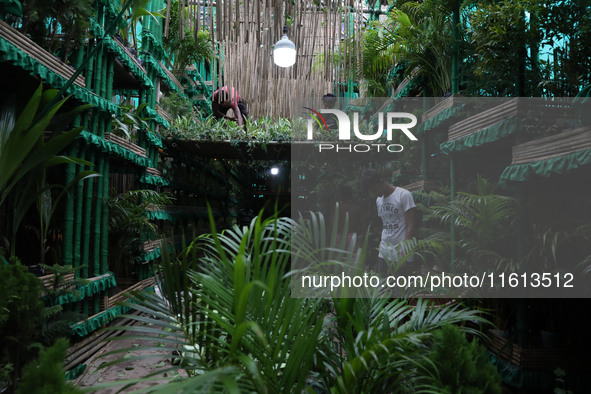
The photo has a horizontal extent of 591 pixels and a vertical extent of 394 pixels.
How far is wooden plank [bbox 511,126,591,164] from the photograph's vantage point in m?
1.95

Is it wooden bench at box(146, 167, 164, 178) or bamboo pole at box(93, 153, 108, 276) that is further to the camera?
wooden bench at box(146, 167, 164, 178)

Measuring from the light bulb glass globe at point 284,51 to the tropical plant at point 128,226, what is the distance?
2042mm

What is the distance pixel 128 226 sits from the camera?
4.63 m

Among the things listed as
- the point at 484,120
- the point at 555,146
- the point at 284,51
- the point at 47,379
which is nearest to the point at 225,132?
the point at 284,51

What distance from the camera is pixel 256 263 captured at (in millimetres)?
1425

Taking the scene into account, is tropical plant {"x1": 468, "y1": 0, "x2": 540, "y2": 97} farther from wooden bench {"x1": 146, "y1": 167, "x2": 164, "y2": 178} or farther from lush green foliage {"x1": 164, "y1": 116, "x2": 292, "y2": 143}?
wooden bench {"x1": 146, "y1": 167, "x2": 164, "y2": 178}

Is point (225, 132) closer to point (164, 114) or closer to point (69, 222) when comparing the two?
point (164, 114)

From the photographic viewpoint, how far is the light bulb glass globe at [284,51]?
14.3ft

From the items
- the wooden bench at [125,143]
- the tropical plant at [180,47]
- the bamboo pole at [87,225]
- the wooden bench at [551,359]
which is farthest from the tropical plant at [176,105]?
the wooden bench at [551,359]

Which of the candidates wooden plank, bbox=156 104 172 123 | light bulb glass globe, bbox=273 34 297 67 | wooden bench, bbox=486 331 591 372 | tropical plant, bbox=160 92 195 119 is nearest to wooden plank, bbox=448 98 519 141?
wooden bench, bbox=486 331 591 372

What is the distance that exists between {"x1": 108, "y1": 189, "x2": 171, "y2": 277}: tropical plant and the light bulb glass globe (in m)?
2.04

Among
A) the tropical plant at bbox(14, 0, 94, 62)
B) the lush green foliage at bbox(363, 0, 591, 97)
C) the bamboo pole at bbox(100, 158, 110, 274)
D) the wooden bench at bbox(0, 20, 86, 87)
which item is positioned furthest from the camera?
the bamboo pole at bbox(100, 158, 110, 274)

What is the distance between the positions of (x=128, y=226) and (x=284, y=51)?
8.18 ft

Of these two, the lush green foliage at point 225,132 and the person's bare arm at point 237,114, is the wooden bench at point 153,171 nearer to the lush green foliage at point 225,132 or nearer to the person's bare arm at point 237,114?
the lush green foliage at point 225,132
